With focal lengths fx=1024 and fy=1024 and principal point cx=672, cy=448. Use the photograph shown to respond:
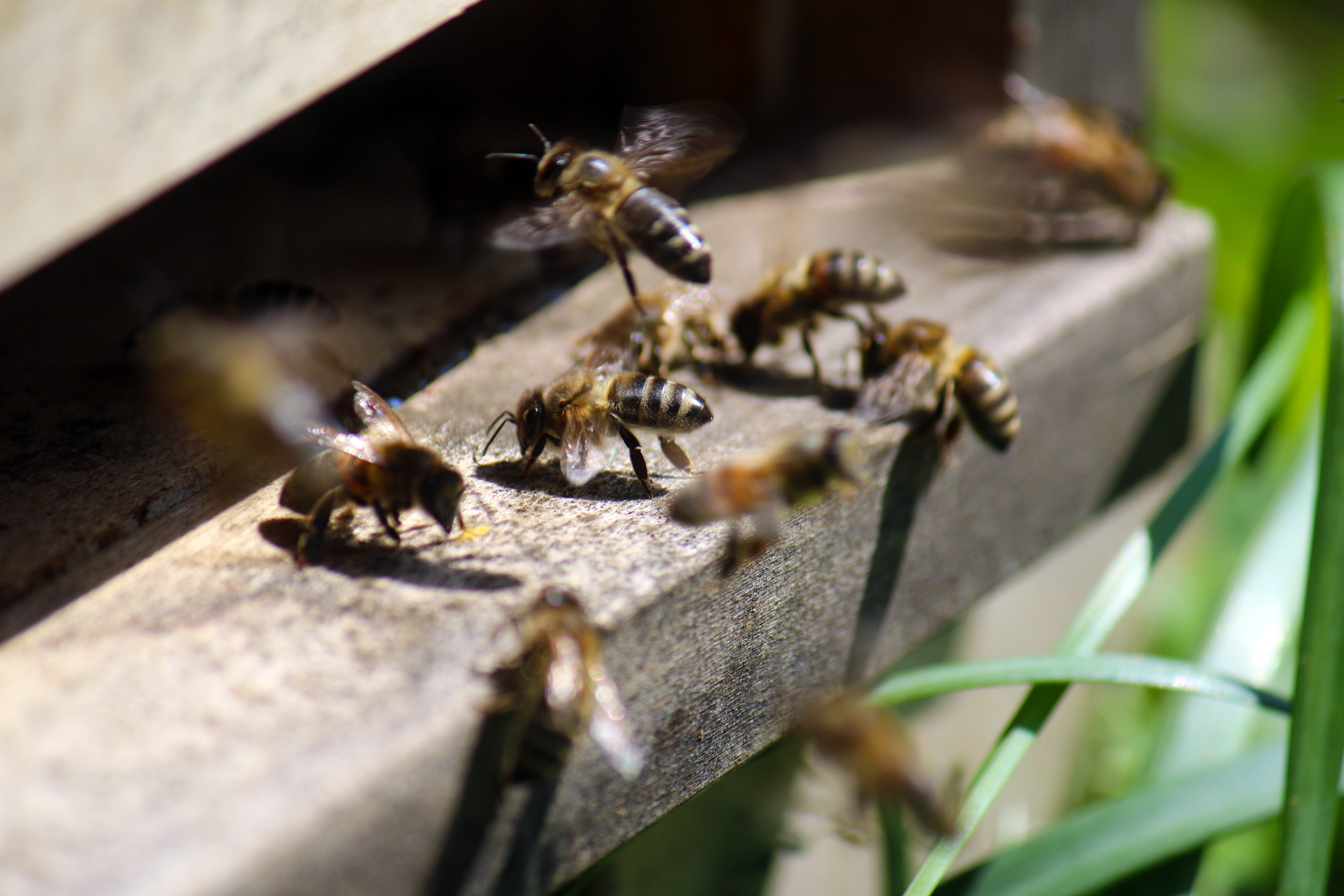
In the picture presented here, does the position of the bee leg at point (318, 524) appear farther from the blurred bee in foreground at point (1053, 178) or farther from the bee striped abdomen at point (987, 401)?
the blurred bee in foreground at point (1053, 178)

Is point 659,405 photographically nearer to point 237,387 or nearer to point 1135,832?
point 237,387

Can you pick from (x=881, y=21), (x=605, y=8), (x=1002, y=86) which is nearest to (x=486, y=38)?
(x=605, y=8)

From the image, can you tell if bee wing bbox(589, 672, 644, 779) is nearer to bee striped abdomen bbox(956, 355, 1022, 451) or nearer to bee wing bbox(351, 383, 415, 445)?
bee wing bbox(351, 383, 415, 445)

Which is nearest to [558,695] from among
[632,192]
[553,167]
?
[632,192]

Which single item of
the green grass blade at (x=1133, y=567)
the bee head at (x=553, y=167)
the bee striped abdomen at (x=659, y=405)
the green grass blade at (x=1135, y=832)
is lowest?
the green grass blade at (x=1135, y=832)

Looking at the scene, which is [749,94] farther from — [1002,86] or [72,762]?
[72,762]

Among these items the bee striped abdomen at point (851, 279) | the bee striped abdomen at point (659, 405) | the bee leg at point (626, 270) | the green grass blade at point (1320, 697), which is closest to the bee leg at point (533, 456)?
the bee striped abdomen at point (659, 405)

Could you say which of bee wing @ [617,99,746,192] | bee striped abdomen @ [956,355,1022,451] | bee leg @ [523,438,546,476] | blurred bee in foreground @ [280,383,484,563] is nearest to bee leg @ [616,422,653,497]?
bee leg @ [523,438,546,476]
